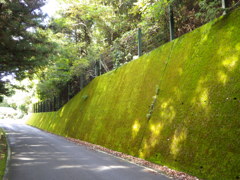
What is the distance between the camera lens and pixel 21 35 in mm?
9750

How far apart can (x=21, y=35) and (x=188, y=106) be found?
793 centimetres

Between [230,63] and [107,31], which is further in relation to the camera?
[107,31]

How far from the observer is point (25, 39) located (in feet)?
32.2

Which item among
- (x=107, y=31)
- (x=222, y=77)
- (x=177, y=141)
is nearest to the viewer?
(x=222, y=77)

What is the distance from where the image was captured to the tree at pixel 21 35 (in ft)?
28.7

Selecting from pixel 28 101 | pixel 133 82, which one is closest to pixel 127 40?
pixel 133 82

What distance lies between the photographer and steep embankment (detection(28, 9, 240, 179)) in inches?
211

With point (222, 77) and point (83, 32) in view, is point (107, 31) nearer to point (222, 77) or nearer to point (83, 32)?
point (83, 32)

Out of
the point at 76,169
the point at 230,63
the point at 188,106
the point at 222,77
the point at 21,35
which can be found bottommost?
the point at 76,169

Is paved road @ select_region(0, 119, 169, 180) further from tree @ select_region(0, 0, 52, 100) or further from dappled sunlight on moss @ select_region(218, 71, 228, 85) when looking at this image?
tree @ select_region(0, 0, 52, 100)

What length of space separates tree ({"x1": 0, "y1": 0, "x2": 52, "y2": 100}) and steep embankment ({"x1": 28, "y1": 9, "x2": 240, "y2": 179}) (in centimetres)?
491

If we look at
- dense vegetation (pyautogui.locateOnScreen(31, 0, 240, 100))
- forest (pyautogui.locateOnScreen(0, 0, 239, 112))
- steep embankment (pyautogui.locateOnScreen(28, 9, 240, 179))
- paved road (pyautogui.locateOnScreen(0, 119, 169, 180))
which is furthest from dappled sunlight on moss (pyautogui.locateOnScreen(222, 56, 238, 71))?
dense vegetation (pyautogui.locateOnScreen(31, 0, 240, 100))

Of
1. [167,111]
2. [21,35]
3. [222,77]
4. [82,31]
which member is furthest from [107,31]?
[222,77]

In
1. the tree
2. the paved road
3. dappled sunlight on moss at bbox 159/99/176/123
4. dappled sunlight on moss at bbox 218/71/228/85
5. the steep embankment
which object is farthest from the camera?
the tree
